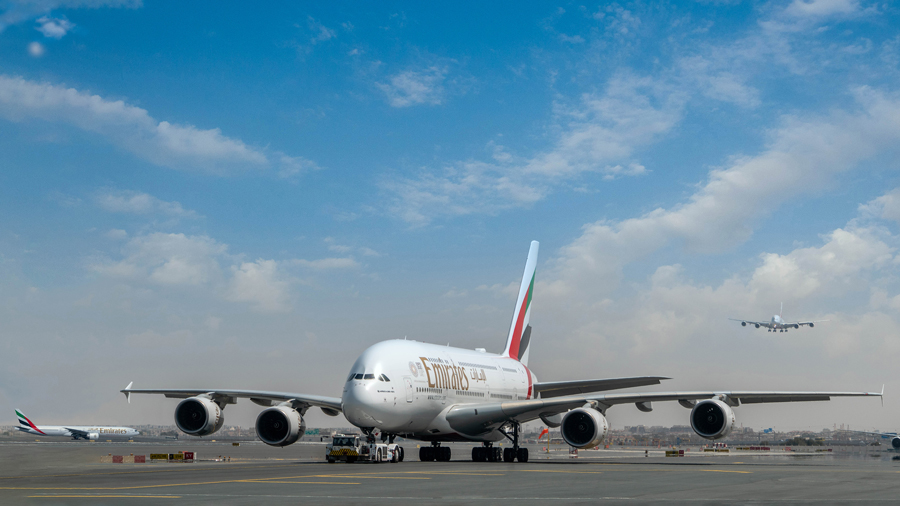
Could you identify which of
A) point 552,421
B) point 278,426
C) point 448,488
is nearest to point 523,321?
point 552,421

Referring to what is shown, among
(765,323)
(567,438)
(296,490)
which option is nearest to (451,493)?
(296,490)

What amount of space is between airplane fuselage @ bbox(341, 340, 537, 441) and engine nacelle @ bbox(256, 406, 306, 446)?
3366 millimetres

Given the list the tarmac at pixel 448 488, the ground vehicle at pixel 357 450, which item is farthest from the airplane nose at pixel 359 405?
the tarmac at pixel 448 488

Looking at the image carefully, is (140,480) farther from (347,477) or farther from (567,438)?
(567,438)

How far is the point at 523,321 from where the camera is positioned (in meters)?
46.6

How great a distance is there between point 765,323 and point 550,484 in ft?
308

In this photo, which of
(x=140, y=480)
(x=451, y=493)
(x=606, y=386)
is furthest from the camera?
(x=606, y=386)

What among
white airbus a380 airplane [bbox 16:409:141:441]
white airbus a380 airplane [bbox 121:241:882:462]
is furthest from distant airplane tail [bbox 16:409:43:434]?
white airbus a380 airplane [bbox 121:241:882:462]

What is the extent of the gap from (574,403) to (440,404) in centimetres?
532

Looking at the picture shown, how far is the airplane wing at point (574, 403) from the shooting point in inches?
1230

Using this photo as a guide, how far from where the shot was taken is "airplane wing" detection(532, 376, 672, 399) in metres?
34.7

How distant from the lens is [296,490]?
15.8 metres

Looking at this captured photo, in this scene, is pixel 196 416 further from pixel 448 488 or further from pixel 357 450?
pixel 448 488

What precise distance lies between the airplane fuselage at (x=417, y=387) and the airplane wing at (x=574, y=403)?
720 millimetres
